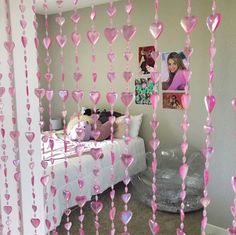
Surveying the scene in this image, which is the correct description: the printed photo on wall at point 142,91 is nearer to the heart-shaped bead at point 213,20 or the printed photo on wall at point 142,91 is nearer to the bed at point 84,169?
the bed at point 84,169

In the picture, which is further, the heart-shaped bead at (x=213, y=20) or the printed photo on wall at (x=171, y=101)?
the printed photo on wall at (x=171, y=101)

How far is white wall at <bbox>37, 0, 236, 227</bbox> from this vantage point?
2.56 m

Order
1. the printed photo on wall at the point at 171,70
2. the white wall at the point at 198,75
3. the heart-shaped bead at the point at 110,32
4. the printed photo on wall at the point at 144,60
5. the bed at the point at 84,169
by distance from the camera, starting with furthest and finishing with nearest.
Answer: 1. the printed photo on wall at the point at 144,60
2. the printed photo on wall at the point at 171,70
3. the bed at the point at 84,169
4. the white wall at the point at 198,75
5. the heart-shaped bead at the point at 110,32

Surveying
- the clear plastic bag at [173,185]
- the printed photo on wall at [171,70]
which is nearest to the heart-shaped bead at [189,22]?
the clear plastic bag at [173,185]

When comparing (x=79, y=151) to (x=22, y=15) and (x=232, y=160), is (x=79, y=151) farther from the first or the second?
(x=232, y=160)

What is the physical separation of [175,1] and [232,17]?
4.15ft

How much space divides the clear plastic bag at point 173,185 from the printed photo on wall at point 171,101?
63cm

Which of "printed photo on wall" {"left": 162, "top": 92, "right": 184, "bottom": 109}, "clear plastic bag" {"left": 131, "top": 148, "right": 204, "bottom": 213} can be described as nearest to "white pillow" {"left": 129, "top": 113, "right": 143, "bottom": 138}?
"printed photo on wall" {"left": 162, "top": 92, "right": 184, "bottom": 109}

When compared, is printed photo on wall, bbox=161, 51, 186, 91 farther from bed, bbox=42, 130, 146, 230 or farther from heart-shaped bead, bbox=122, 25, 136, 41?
heart-shaped bead, bbox=122, 25, 136, 41

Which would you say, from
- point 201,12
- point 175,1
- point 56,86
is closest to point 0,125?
point 201,12

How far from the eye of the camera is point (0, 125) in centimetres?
98

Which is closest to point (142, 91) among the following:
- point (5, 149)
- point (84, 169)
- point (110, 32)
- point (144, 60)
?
point (144, 60)

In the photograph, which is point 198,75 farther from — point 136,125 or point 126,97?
point 126,97

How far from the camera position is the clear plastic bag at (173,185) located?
314 centimetres
